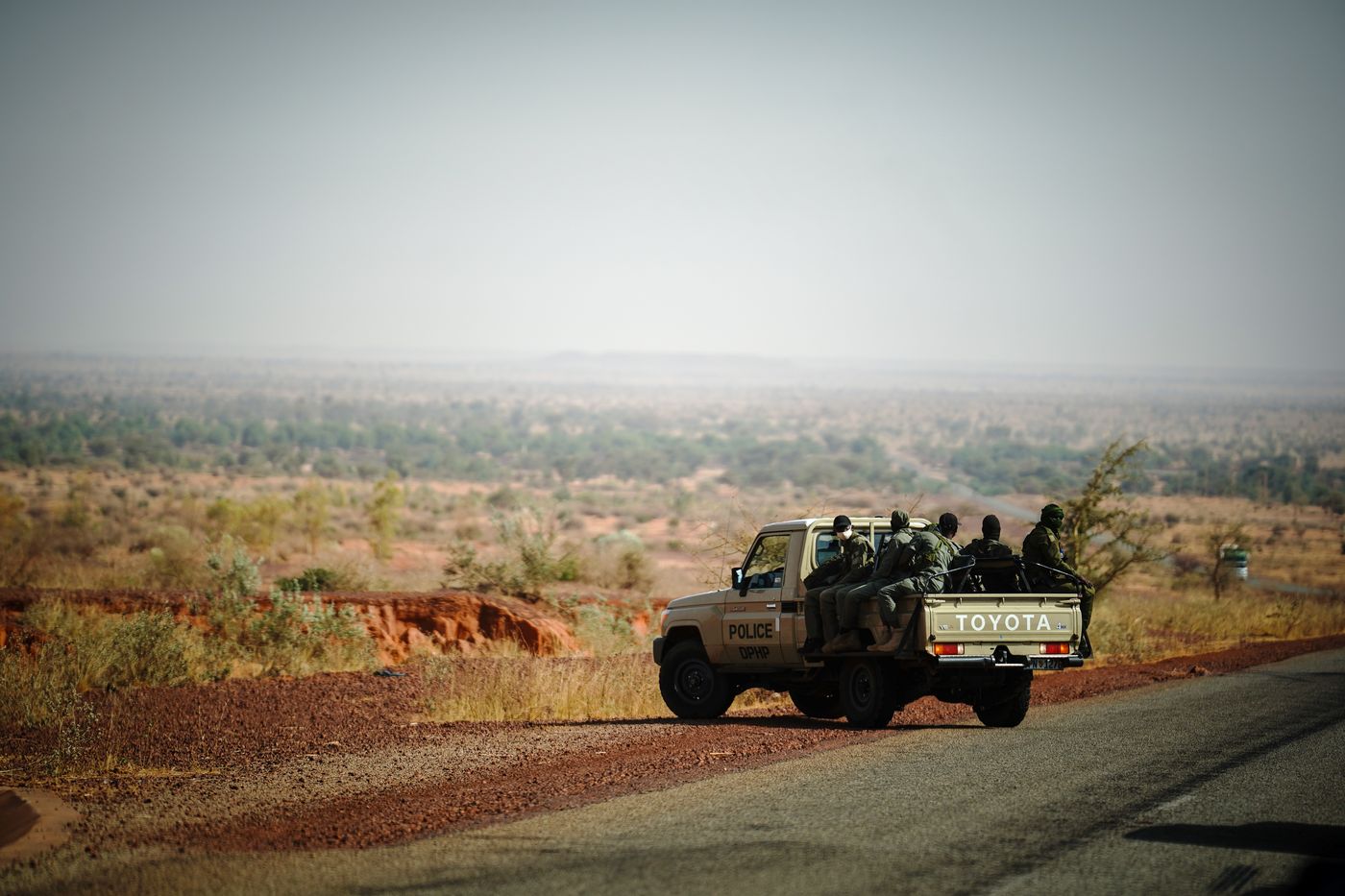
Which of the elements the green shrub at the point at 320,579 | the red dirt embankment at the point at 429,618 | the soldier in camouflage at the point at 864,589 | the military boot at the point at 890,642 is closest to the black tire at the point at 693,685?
the soldier in camouflage at the point at 864,589

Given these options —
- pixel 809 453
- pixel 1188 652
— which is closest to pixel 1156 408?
pixel 809 453

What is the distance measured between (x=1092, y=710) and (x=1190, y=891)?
28.6ft

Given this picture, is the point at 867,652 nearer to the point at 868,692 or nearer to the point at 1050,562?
the point at 868,692

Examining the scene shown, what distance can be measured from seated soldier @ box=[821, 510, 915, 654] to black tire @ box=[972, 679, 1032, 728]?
5.64ft

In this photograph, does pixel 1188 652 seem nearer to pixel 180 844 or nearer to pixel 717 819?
pixel 717 819

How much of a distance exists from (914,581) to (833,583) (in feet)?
4.11

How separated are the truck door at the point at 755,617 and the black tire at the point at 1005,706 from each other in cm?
228

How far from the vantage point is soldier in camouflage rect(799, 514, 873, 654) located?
14250mm

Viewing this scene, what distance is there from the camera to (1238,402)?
197750 millimetres

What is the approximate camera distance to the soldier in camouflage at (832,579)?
14.2 metres

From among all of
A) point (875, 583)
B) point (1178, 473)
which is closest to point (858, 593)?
point (875, 583)

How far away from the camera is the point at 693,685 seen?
16.2 meters

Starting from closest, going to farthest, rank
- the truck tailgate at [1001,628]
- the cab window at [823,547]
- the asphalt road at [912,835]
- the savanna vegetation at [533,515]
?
the asphalt road at [912,835]
the truck tailgate at [1001,628]
the cab window at [823,547]
the savanna vegetation at [533,515]

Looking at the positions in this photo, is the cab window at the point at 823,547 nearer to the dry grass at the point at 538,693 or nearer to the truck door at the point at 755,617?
the truck door at the point at 755,617
